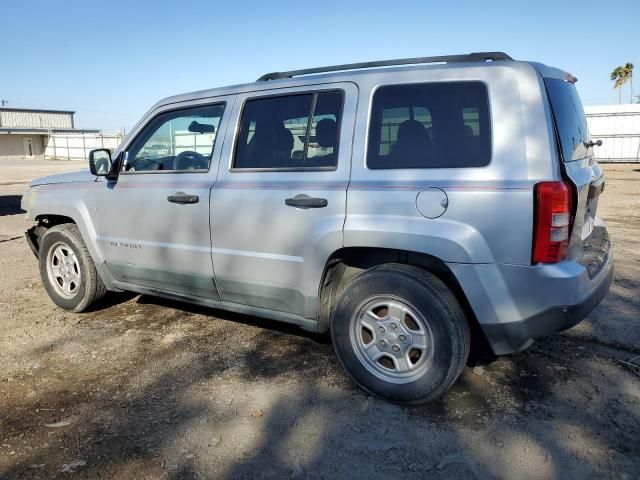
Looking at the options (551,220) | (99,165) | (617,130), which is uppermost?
(617,130)

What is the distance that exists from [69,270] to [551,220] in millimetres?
4159

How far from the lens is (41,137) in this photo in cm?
5341

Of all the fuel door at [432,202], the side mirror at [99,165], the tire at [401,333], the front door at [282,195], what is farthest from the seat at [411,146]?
the side mirror at [99,165]

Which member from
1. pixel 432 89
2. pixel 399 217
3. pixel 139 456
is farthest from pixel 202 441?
pixel 432 89

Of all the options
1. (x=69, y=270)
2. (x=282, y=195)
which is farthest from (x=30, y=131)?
(x=282, y=195)

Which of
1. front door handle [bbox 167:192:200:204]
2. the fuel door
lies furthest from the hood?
the fuel door

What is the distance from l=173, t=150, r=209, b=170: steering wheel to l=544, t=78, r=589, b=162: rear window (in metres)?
2.34

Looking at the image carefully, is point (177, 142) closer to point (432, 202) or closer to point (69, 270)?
point (69, 270)

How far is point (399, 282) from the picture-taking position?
2994mm

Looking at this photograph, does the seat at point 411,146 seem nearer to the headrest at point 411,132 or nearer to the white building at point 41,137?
the headrest at point 411,132

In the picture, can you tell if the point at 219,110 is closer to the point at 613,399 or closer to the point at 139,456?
the point at 139,456

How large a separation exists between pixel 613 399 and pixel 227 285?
263 centimetres

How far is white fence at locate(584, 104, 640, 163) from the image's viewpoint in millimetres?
26797

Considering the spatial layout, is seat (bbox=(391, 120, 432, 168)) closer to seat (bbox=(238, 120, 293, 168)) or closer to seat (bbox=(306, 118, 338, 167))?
seat (bbox=(306, 118, 338, 167))
